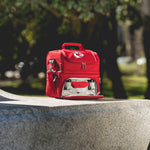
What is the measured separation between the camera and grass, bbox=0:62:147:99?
14727mm

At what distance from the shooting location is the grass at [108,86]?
1473cm

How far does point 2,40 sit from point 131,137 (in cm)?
928

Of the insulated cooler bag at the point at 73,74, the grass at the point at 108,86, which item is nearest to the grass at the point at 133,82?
the grass at the point at 108,86

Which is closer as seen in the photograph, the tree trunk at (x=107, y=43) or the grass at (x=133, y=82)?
the tree trunk at (x=107, y=43)

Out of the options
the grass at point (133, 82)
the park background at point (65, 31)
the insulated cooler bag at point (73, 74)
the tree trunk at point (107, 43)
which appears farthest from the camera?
the grass at point (133, 82)

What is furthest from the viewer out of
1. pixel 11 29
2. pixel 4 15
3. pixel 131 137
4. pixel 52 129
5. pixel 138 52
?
pixel 138 52

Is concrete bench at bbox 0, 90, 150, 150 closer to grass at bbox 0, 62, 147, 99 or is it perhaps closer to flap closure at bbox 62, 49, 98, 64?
flap closure at bbox 62, 49, 98, 64

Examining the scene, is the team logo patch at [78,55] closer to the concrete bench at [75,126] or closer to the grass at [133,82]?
the concrete bench at [75,126]

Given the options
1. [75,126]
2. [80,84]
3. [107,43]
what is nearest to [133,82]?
[107,43]

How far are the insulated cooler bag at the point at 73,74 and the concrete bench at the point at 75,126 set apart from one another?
72cm

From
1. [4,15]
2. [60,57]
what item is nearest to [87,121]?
[60,57]

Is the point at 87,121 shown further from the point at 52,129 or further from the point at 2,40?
the point at 2,40

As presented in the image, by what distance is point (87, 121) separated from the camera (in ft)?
11.0

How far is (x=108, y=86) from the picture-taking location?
18438 millimetres
